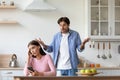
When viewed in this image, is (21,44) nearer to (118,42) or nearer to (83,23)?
(83,23)

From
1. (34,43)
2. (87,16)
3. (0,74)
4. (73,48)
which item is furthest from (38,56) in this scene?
(87,16)

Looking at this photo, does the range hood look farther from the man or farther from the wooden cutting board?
the man

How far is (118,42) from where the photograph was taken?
6.53m

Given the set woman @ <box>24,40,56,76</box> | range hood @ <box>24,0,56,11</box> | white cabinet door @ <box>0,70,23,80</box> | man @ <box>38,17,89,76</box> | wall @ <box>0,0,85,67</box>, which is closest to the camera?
woman @ <box>24,40,56,76</box>

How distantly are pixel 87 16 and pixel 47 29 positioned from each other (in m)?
0.84

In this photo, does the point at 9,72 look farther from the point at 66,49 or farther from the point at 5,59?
the point at 66,49

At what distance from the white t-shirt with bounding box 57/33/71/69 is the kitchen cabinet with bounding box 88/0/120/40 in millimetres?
1813

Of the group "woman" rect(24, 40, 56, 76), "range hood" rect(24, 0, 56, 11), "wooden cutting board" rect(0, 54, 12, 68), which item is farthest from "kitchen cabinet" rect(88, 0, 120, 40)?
"woman" rect(24, 40, 56, 76)

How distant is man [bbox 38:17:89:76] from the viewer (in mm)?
4340

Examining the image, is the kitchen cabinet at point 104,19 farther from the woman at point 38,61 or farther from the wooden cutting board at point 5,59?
the woman at point 38,61

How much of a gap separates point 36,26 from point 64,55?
2143 millimetres

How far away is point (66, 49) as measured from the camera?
174 inches

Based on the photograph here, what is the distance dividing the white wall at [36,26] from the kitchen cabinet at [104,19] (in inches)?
7.5

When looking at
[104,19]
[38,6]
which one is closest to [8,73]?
[38,6]
